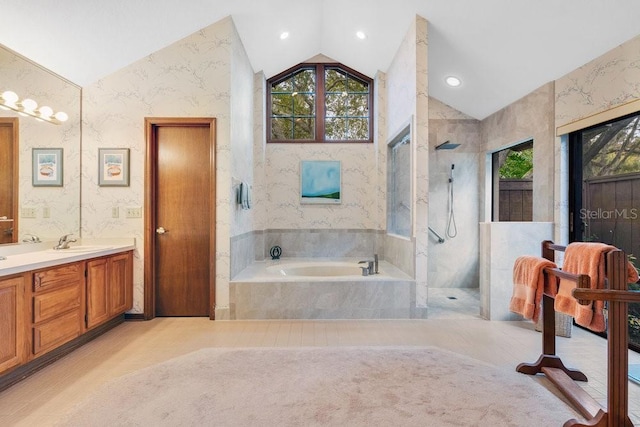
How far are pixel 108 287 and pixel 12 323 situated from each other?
0.99 meters

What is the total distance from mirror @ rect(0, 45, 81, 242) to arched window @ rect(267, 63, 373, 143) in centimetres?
255

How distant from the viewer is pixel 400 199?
4629 mm

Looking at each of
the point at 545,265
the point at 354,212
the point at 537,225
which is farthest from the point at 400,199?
the point at 545,265

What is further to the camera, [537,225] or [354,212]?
[354,212]

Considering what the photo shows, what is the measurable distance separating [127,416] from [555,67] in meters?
4.36

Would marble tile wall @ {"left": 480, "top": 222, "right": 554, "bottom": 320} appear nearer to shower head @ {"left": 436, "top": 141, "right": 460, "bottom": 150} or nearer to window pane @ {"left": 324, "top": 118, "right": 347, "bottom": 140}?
shower head @ {"left": 436, "top": 141, "right": 460, "bottom": 150}

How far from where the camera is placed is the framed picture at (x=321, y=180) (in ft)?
17.1

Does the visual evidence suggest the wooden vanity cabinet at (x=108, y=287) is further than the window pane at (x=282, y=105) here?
No

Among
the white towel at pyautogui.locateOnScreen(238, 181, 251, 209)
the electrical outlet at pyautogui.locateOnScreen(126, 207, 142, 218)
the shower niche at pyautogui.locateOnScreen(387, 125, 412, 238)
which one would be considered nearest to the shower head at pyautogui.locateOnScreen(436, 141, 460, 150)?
the shower niche at pyautogui.locateOnScreen(387, 125, 412, 238)

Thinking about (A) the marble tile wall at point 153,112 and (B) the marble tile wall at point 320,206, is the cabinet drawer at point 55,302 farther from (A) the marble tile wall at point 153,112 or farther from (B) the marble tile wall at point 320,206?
(B) the marble tile wall at point 320,206

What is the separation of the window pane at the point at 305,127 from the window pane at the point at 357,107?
0.58 metres

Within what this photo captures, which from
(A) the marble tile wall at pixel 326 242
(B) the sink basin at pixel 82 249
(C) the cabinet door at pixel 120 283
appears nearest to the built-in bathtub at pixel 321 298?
(C) the cabinet door at pixel 120 283

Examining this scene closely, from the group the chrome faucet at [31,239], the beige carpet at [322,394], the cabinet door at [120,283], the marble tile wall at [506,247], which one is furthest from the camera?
the marble tile wall at [506,247]

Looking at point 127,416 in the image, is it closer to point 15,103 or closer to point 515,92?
point 15,103
